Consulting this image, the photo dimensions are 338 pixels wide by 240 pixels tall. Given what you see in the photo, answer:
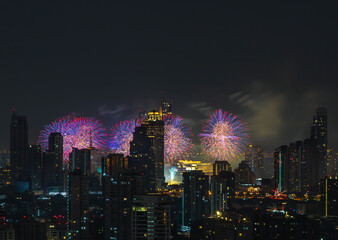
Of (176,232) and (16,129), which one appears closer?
(176,232)

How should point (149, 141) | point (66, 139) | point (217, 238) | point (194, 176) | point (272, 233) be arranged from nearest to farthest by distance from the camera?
point (217, 238) → point (272, 233) → point (194, 176) → point (66, 139) → point (149, 141)

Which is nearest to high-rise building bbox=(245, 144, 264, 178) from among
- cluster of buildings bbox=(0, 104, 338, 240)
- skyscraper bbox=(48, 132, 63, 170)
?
cluster of buildings bbox=(0, 104, 338, 240)

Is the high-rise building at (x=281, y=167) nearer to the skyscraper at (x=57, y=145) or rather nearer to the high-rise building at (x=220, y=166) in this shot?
the high-rise building at (x=220, y=166)

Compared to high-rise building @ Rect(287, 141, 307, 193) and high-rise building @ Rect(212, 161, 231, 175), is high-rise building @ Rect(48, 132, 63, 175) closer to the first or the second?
high-rise building @ Rect(212, 161, 231, 175)

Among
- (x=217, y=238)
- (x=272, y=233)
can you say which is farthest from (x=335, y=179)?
(x=217, y=238)

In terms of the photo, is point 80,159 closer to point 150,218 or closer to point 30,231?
point 30,231

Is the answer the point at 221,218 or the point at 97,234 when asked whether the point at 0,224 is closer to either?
the point at 97,234

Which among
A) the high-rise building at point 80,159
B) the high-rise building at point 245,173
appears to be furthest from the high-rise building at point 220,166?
the high-rise building at point 80,159

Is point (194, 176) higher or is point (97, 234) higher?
point (194, 176)
